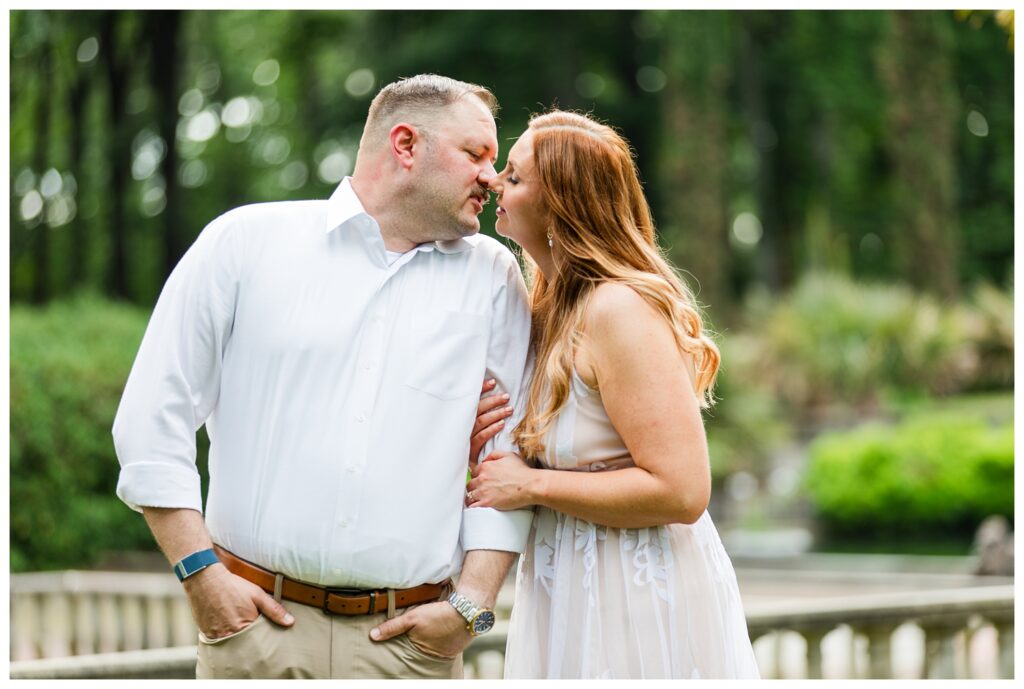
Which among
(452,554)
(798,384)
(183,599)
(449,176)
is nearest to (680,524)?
(452,554)

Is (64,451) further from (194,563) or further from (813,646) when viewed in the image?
(194,563)

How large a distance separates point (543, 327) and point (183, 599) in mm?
5073

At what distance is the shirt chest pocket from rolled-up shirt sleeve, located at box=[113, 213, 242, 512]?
1.61ft

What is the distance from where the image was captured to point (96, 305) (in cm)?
1275

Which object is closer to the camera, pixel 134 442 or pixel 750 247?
pixel 134 442

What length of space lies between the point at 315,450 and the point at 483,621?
24.6 inches

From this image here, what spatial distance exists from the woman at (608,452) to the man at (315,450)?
0.48ft

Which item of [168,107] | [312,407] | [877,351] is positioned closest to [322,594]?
[312,407]

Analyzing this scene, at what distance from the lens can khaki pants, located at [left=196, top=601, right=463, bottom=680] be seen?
300 cm

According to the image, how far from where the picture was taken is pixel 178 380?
2957 mm

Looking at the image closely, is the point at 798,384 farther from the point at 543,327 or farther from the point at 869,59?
the point at 543,327

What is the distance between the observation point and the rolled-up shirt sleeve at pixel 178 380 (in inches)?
115

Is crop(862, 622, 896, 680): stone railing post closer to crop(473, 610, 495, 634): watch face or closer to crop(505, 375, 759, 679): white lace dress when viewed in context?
crop(505, 375, 759, 679): white lace dress

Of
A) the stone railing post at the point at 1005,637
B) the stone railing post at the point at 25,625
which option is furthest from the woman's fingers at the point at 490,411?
the stone railing post at the point at 25,625
